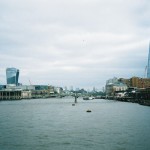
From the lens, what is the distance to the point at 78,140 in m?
47.1

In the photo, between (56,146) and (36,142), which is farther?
(36,142)

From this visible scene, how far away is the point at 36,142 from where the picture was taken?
45938 mm

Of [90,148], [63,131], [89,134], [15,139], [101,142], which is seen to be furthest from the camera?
[63,131]

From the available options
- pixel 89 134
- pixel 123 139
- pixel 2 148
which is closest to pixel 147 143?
pixel 123 139

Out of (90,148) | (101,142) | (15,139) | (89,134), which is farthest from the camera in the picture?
(89,134)

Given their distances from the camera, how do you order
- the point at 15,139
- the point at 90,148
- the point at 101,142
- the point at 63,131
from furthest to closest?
the point at 63,131 < the point at 15,139 < the point at 101,142 < the point at 90,148

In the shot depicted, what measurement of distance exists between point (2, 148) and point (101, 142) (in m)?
14.2

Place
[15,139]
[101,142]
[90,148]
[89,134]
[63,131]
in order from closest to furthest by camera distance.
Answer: [90,148] < [101,142] < [15,139] < [89,134] < [63,131]

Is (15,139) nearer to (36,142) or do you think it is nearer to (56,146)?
(36,142)

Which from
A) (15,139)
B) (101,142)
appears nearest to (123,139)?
(101,142)

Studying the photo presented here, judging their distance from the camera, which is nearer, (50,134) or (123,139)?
(123,139)

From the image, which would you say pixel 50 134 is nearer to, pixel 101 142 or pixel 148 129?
pixel 101 142

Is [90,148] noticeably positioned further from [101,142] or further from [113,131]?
[113,131]

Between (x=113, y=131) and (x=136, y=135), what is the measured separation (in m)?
6.16
